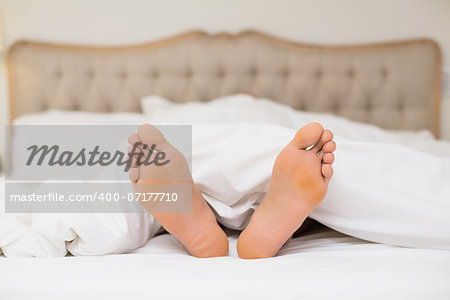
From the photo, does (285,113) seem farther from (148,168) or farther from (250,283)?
(250,283)

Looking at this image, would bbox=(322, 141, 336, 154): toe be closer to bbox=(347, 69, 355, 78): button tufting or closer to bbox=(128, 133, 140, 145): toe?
bbox=(128, 133, 140, 145): toe

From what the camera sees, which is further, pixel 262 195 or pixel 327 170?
pixel 262 195

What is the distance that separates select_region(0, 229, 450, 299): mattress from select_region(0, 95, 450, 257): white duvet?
5 cm

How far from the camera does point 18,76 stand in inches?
66.6

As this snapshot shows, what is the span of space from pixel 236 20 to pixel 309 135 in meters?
1.35

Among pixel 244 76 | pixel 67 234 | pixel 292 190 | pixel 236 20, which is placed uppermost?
pixel 236 20

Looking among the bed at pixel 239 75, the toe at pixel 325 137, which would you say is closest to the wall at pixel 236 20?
the bed at pixel 239 75

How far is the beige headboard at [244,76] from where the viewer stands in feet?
5.48

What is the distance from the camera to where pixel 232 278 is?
19.5 inches

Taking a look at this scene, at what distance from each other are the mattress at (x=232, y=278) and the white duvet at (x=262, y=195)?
46 millimetres

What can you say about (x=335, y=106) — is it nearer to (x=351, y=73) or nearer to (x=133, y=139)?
(x=351, y=73)

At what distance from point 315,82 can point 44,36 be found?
134 cm

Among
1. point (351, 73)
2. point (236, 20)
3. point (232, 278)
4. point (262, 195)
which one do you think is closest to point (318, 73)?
point (351, 73)

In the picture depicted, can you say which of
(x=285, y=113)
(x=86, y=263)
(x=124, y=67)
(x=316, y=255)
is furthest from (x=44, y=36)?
(x=316, y=255)
